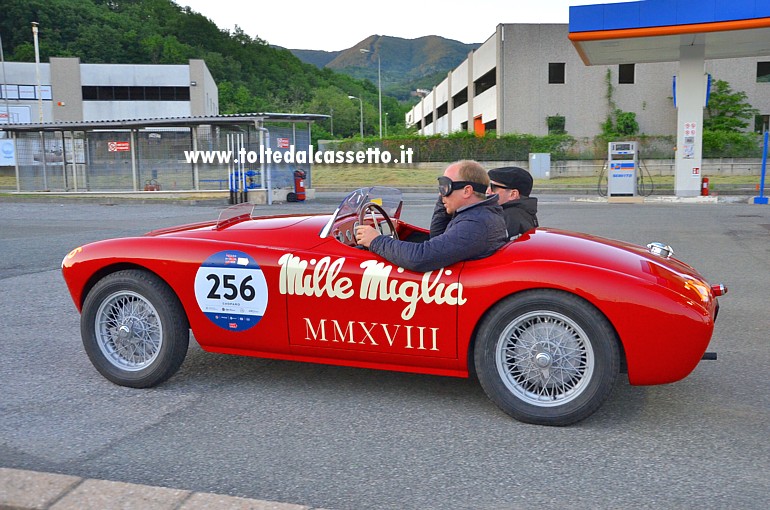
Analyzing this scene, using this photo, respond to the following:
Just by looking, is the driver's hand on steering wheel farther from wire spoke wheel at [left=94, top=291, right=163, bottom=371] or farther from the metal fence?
the metal fence

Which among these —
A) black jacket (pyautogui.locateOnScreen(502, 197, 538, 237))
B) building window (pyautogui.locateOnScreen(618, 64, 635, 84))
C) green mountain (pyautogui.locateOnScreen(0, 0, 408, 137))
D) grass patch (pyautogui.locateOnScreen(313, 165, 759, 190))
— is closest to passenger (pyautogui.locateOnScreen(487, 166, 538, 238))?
black jacket (pyautogui.locateOnScreen(502, 197, 538, 237))

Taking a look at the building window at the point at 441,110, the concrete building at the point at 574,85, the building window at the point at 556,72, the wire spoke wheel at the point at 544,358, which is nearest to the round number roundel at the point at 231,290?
the wire spoke wheel at the point at 544,358

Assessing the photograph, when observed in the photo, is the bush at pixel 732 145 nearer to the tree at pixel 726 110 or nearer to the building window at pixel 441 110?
the tree at pixel 726 110

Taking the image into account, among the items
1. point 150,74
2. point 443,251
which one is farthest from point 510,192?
point 150,74

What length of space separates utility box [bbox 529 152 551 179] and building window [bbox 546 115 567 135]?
20.7 feet

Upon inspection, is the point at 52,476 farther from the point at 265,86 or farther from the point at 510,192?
the point at 265,86

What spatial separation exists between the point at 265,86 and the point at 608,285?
111 meters

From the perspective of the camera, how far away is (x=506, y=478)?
10.1 feet

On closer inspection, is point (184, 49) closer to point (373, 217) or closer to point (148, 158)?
point (148, 158)

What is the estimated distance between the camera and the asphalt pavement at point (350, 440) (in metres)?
2.90

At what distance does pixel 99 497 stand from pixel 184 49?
351 ft

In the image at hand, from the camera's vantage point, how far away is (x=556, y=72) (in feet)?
149

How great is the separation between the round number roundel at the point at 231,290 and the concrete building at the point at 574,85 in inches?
1705

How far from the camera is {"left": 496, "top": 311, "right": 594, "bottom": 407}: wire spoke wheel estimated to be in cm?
363
